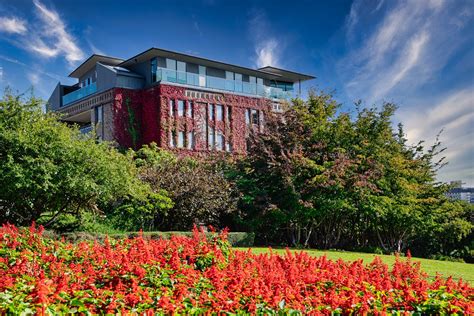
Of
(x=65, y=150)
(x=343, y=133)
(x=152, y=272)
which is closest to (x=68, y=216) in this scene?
(x=65, y=150)

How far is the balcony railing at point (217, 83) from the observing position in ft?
112

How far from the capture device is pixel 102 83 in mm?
35438

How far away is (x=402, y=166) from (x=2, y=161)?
1583cm

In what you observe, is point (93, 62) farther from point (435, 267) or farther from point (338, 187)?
point (435, 267)

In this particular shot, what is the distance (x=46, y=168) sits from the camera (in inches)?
582

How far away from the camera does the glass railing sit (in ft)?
120

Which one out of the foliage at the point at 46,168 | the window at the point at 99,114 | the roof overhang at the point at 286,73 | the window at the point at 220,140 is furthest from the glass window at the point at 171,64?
the foliage at the point at 46,168

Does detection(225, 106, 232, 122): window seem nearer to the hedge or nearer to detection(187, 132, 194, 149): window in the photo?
detection(187, 132, 194, 149): window

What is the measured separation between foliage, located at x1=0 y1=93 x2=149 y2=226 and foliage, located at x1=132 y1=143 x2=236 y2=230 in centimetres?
254

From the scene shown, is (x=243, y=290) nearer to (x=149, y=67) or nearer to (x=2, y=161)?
(x=2, y=161)

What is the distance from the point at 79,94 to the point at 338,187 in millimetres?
26420

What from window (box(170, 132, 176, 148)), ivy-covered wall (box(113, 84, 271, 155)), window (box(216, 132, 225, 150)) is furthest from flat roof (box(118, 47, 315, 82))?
window (box(170, 132, 176, 148))

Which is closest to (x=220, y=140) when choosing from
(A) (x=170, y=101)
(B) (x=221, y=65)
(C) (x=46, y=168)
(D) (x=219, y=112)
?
(D) (x=219, y=112)

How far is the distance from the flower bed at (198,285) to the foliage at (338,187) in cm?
1149
